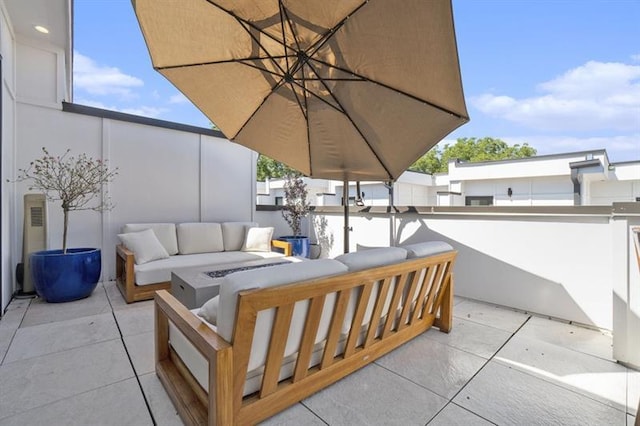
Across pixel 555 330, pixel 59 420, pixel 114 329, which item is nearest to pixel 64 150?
pixel 114 329

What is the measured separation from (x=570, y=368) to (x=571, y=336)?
2.37 feet

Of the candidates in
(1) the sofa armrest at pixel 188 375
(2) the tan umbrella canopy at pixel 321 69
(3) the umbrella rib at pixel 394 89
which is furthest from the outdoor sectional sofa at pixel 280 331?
(2) the tan umbrella canopy at pixel 321 69

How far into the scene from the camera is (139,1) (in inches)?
77.2

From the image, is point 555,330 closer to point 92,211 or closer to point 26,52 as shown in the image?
point 92,211

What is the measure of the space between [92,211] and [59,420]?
11.6 ft

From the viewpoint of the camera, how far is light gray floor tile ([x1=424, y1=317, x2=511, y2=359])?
235 cm

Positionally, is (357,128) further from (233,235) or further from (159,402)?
(233,235)

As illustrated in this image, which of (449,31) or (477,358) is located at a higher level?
(449,31)

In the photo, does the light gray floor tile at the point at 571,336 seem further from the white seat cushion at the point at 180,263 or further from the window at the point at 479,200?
the window at the point at 479,200

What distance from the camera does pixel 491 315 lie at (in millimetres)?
3127

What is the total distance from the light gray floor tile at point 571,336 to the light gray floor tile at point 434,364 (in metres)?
0.89

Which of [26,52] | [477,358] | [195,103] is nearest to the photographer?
[477,358]

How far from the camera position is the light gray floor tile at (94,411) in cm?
150

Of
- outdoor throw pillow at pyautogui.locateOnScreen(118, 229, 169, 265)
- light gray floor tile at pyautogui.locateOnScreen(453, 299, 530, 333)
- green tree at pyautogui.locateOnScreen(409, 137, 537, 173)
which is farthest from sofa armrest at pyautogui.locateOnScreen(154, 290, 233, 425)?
green tree at pyautogui.locateOnScreen(409, 137, 537, 173)
